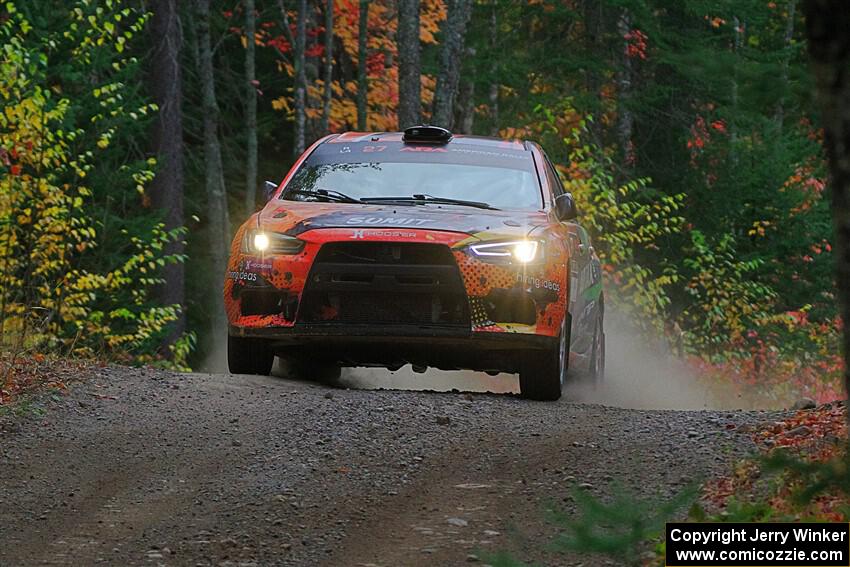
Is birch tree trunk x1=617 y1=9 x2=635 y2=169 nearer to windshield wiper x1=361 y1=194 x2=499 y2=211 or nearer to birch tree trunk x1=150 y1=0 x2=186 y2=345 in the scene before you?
birch tree trunk x1=150 y1=0 x2=186 y2=345

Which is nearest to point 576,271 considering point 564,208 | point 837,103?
point 564,208

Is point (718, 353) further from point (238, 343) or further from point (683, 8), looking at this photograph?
point (238, 343)

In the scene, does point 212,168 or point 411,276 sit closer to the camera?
point 411,276

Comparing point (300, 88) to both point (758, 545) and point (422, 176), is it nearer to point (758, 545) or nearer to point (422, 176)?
point (422, 176)

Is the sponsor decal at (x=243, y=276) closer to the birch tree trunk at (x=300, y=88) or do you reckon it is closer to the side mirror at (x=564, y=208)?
the side mirror at (x=564, y=208)

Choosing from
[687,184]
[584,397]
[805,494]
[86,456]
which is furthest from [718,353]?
[805,494]

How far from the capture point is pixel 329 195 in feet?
35.9

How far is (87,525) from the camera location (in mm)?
6504

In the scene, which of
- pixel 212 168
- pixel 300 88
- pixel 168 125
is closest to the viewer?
pixel 168 125

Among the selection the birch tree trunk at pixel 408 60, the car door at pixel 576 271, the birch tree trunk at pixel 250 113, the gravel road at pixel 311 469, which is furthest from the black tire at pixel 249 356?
the birch tree trunk at pixel 250 113

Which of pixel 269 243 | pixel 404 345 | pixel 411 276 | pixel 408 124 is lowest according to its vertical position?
pixel 404 345

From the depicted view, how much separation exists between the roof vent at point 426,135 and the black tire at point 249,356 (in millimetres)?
2141

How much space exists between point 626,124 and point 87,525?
2380 centimetres

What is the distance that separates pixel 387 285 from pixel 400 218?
0.51 metres
